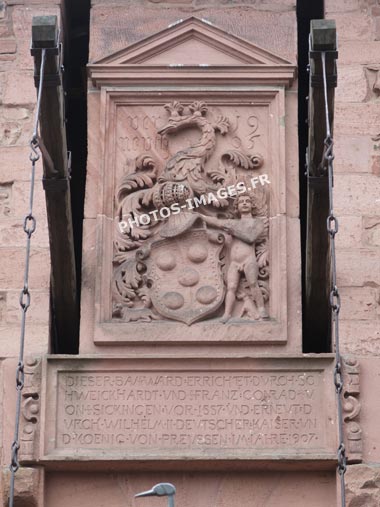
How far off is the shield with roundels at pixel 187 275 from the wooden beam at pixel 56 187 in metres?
0.40

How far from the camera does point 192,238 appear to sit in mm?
9352

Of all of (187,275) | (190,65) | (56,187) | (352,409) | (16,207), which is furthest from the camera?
(190,65)

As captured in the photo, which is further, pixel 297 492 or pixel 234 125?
pixel 234 125

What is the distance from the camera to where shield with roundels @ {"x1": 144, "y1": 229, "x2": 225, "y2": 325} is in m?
9.19

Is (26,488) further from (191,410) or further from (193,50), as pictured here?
(193,50)

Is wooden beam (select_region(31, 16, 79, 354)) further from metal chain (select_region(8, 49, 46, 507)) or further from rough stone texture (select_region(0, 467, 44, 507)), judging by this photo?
rough stone texture (select_region(0, 467, 44, 507))

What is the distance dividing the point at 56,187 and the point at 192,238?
731 mm

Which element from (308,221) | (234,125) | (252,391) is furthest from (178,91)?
(252,391)

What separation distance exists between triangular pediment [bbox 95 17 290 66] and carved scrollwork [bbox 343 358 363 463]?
5.17 feet

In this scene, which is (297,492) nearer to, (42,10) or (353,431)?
(353,431)

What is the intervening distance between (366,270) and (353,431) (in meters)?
0.82

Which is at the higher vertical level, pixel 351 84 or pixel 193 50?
pixel 193 50

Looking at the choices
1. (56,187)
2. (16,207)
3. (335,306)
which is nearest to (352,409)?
(335,306)

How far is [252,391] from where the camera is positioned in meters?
8.98
